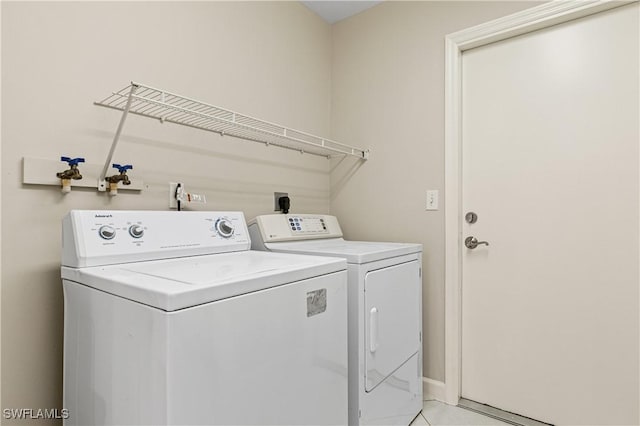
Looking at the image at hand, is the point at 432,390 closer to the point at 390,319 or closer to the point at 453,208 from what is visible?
the point at 390,319

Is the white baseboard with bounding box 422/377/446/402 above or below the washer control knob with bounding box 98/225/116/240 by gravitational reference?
below

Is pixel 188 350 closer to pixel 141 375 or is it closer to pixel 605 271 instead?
pixel 141 375

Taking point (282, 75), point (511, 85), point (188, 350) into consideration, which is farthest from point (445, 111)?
point (188, 350)

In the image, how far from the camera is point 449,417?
71.8 inches

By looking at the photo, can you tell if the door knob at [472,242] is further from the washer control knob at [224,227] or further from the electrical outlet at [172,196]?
the electrical outlet at [172,196]

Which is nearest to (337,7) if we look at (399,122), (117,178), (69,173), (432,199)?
(399,122)

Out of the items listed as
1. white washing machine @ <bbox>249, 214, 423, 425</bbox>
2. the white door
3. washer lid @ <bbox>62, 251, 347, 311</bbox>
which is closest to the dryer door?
white washing machine @ <bbox>249, 214, 423, 425</bbox>

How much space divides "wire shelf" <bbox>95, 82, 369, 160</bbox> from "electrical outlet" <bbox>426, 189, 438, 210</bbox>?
546 mm

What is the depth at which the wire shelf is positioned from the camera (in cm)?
128

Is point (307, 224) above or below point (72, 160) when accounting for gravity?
below

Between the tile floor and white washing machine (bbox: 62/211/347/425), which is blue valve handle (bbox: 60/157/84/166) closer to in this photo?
white washing machine (bbox: 62/211/347/425)

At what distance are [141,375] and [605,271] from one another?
6.18ft

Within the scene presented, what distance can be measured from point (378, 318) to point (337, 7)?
1.98m

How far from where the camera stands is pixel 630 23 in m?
1.58
